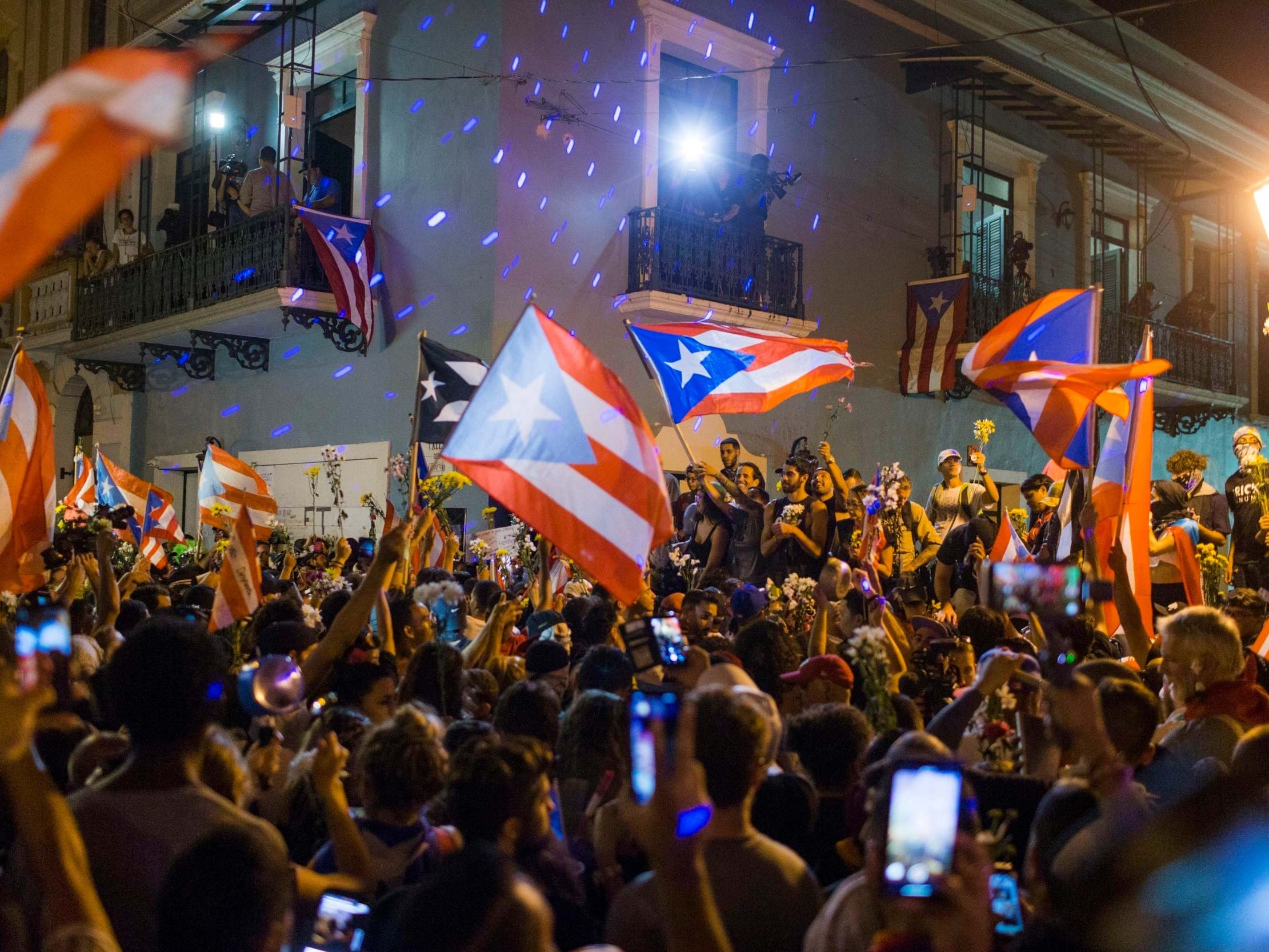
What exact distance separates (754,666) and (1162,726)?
1.57 metres

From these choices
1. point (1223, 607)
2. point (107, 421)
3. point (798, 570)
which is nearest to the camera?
point (1223, 607)

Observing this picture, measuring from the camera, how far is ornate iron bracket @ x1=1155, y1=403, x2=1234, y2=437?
74.2 ft

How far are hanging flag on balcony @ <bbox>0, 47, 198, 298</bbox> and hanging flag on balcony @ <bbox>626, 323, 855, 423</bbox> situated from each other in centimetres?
678

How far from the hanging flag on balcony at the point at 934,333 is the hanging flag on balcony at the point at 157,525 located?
34.6 feet

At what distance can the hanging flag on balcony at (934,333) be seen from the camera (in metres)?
17.7

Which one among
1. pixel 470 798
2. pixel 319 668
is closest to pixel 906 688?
pixel 319 668

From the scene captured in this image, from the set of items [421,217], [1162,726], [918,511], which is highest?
[421,217]

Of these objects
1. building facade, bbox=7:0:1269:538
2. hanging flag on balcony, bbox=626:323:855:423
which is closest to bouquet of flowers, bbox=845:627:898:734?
hanging flag on balcony, bbox=626:323:855:423

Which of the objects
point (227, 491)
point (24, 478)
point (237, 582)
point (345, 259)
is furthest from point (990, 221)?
point (24, 478)

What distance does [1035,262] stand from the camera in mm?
20359

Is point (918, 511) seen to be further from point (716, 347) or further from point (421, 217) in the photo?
point (421, 217)

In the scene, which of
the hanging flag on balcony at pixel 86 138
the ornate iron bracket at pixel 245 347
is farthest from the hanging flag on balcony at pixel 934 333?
the hanging flag on balcony at pixel 86 138

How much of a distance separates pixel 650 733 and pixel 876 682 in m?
2.37

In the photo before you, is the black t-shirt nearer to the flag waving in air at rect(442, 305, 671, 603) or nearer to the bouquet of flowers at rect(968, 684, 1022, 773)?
the flag waving in air at rect(442, 305, 671, 603)
